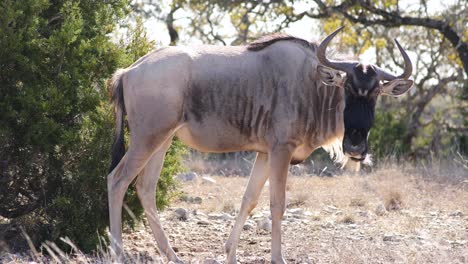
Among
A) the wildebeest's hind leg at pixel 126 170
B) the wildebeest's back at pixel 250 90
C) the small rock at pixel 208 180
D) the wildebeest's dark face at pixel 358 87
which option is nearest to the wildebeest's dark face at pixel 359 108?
the wildebeest's dark face at pixel 358 87

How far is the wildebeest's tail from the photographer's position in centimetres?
683

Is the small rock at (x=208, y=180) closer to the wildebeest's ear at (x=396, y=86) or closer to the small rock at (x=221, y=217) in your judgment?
the small rock at (x=221, y=217)

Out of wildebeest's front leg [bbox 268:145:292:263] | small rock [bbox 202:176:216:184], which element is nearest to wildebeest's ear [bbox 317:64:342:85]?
wildebeest's front leg [bbox 268:145:292:263]

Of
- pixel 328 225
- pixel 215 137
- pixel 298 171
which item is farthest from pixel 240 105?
pixel 298 171

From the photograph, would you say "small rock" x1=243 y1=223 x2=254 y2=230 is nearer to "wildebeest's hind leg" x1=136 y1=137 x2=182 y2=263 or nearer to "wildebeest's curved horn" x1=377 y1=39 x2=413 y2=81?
"wildebeest's hind leg" x1=136 y1=137 x2=182 y2=263

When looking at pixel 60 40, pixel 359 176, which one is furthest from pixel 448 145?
pixel 60 40

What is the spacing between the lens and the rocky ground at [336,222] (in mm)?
6867

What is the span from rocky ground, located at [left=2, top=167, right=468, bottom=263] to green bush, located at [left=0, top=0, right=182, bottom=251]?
56cm

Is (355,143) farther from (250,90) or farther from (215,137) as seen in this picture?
(215,137)

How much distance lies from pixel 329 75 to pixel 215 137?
1.17 metres

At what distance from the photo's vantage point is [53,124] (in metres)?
6.82

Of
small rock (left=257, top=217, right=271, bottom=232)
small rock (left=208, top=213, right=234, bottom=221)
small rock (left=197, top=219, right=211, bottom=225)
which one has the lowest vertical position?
small rock (left=208, top=213, right=234, bottom=221)

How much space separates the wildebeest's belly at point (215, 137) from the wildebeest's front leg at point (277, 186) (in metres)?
0.25

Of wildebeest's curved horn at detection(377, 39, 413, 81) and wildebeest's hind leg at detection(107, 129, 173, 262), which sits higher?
wildebeest's curved horn at detection(377, 39, 413, 81)
